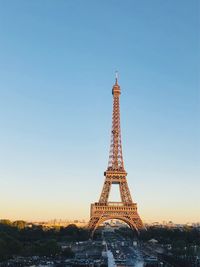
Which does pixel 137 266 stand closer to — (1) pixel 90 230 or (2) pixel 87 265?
(2) pixel 87 265

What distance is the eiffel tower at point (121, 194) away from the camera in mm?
60812

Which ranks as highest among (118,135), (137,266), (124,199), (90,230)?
(118,135)

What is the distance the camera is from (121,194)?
6166 centimetres

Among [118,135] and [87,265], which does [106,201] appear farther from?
[87,265]

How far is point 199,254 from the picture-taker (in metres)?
47.8

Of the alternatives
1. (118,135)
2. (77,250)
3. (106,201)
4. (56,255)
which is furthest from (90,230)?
(56,255)

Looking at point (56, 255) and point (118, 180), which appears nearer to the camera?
point (56, 255)

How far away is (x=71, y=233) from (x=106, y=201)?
16.6 m

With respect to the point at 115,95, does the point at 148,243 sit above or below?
below

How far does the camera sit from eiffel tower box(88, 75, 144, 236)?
6081 centimetres

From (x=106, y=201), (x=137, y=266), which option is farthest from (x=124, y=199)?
(x=137, y=266)

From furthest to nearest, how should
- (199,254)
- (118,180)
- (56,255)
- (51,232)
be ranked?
(51,232)
(118,180)
(199,254)
(56,255)

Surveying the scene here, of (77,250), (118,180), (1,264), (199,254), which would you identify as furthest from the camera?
(118,180)

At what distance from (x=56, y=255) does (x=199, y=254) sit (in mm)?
14939
